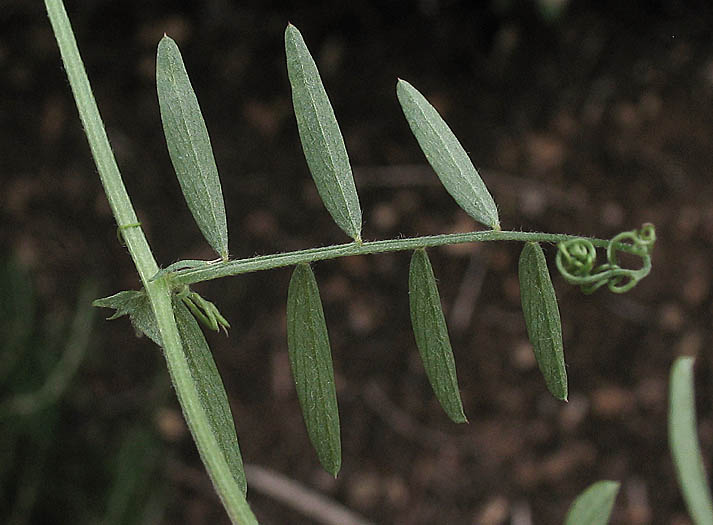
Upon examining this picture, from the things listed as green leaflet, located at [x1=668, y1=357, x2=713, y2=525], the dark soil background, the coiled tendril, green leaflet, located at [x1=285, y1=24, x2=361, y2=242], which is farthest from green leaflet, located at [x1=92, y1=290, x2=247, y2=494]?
the dark soil background

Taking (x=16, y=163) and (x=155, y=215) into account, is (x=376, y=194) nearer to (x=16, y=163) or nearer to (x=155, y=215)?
(x=155, y=215)

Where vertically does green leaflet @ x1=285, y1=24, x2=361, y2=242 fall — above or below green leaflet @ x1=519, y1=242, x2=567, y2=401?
above

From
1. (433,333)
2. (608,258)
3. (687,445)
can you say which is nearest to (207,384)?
(433,333)

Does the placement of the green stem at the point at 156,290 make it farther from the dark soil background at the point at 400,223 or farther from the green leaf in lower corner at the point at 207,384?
the dark soil background at the point at 400,223

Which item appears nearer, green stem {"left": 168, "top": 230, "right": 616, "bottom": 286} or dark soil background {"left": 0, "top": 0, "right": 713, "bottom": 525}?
green stem {"left": 168, "top": 230, "right": 616, "bottom": 286}

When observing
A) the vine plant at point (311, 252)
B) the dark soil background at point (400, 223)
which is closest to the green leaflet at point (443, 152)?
the vine plant at point (311, 252)

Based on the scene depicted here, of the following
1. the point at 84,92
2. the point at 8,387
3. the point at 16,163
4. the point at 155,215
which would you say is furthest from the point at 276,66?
the point at 84,92

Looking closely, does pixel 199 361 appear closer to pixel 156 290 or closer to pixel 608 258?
pixel 156 290

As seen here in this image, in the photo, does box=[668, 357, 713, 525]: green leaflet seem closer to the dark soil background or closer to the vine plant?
the vine plant
